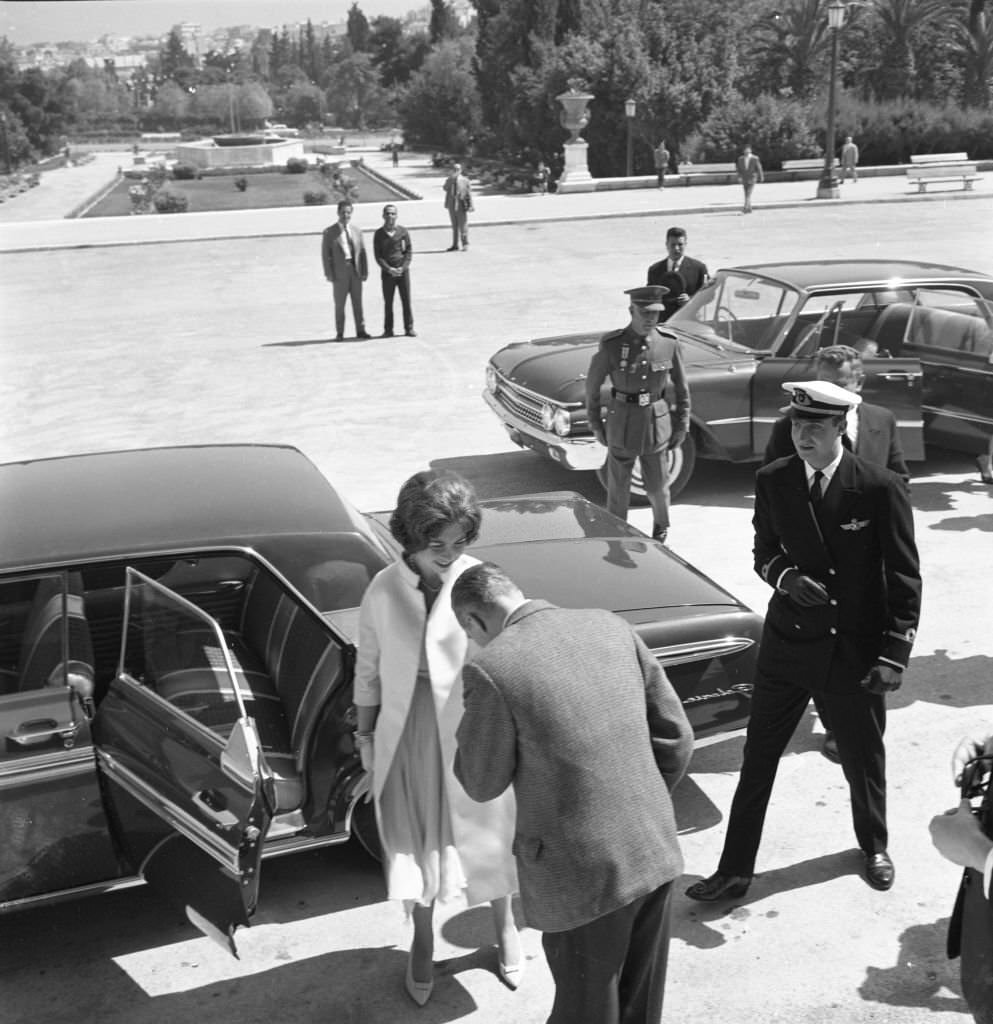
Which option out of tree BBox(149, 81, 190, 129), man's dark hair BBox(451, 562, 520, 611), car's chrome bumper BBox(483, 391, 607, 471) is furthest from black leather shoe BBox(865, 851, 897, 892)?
tree BBox(149, 81, 190, 129)

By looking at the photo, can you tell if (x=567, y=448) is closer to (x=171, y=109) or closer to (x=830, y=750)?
(x=830, y=750)

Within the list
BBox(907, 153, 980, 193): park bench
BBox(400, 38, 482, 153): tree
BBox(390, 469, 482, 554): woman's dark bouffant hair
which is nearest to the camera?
BBox(390, 469, 482, 554): woman's dark bouffant hair

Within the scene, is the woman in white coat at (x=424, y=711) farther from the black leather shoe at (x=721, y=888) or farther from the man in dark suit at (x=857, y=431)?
the man in dark suit at (x=857, y=431)

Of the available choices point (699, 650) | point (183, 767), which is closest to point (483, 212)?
point (699, 650)

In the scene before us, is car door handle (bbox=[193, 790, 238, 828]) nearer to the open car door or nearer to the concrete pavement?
the open car door

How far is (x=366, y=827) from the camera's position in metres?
4.50

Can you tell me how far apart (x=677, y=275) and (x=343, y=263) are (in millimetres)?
5164

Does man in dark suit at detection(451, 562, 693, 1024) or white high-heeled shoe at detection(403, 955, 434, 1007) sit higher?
man in dark suit at detection(451, 562, 693, 1024)

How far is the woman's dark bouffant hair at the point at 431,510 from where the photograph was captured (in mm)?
3617

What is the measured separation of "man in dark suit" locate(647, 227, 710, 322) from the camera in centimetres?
1106

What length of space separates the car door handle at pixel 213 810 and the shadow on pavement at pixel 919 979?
1.98 m

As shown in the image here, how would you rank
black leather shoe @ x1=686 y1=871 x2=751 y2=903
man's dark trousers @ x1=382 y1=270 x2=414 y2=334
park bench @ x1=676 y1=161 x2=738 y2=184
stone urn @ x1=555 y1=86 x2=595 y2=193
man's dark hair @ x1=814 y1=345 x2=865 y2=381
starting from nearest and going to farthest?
1. black leather shoe @ x1=686 y1=871 x2=751 y2=903
2. man's dark hair @ x1=814 y1=345 x2=865 y2=381
3. man's dark trousers @ x1=382 y1=270 x2=414 y2=334
4. stone urn @ x1=555 y1=86 x2=595 y2=193
5. park bench @ x1=676 y1=161 x2=738 y2=184

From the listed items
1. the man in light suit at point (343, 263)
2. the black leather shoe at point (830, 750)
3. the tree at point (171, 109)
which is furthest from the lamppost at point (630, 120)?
the tree at point (171, 109)

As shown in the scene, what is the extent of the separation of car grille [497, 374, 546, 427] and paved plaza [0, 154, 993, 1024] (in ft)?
1.85
